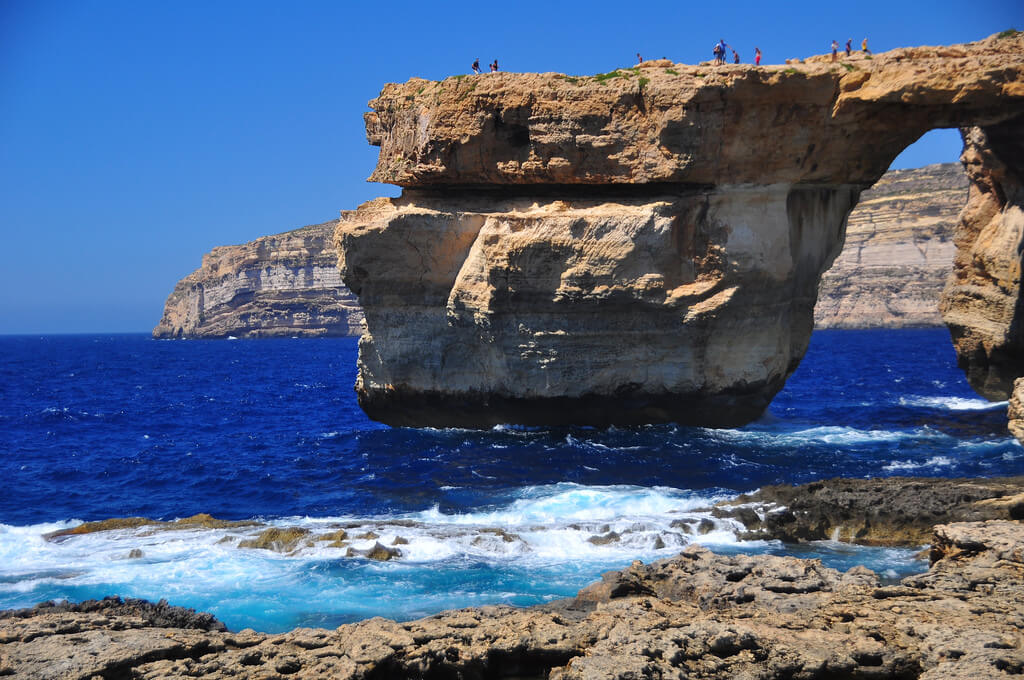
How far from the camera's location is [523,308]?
2341 cm

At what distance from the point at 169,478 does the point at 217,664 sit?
1518cm

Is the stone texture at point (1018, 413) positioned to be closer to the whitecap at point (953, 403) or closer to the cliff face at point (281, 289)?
the whitecap at point (953, 403)

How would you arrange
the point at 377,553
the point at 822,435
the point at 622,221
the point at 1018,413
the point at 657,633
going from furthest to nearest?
the point at 822,435, the point at 622,221, the point at 1018,413, the point at 377,553, the point at 657,633

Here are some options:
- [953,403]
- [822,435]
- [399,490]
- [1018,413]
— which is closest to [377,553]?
[399,490]

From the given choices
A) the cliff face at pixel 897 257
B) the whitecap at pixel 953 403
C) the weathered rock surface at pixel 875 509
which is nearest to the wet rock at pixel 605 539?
the weathered rock surface at pixel 875 509

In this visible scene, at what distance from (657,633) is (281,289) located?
122709 mm

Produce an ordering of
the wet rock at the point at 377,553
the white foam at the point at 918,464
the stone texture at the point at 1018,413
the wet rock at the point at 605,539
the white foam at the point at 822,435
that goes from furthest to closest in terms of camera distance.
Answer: the white foam at the point at 822,435 → the white foam at the point at 918,464 → the stone texture at the point at 1018,413 → the wet rock at the point at 605,539 → the wet rock at the point at 377,553

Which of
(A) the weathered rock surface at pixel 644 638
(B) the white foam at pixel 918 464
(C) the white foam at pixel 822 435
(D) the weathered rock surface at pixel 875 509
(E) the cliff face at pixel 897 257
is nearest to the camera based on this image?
(A) the weathered rock surface at pixel 644 638

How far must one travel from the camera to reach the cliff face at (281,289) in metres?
123

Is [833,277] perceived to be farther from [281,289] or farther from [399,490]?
[399,490]

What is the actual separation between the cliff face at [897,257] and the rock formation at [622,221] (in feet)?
260

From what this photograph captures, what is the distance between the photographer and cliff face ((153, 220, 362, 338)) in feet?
405

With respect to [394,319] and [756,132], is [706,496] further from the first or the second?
[394,319]

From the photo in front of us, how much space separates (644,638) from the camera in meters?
8.23
